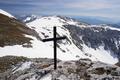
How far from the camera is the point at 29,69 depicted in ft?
79.7

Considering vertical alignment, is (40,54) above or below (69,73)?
below

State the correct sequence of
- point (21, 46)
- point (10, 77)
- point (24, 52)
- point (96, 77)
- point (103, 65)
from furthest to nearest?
1. point (21, 46)
2. point (24, 52)
3. point (10, 77)
4. point (103, 65)
5. point (96, 77)

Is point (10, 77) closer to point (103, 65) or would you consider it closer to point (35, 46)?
point (103, 65)

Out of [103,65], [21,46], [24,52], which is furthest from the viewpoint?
[21,46]

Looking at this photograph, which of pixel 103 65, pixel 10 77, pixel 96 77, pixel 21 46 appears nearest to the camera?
pixel 96 77

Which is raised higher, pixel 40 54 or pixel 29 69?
pixel 29 69

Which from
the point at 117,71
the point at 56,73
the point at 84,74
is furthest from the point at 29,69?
the point at 117,71

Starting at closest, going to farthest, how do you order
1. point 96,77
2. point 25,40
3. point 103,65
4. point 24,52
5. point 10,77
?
point 96,77 < point 103,65 < point 10,77 < point 24,52 < point 25,40

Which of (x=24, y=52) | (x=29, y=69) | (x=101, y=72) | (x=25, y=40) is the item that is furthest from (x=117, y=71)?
(x=25, y=40)

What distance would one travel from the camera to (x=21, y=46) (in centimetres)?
5550

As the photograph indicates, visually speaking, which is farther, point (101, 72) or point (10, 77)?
point (10, 77)

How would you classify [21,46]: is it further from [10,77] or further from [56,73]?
[56,73]

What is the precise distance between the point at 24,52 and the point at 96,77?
3259 centimetres

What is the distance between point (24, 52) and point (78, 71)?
102 ft
